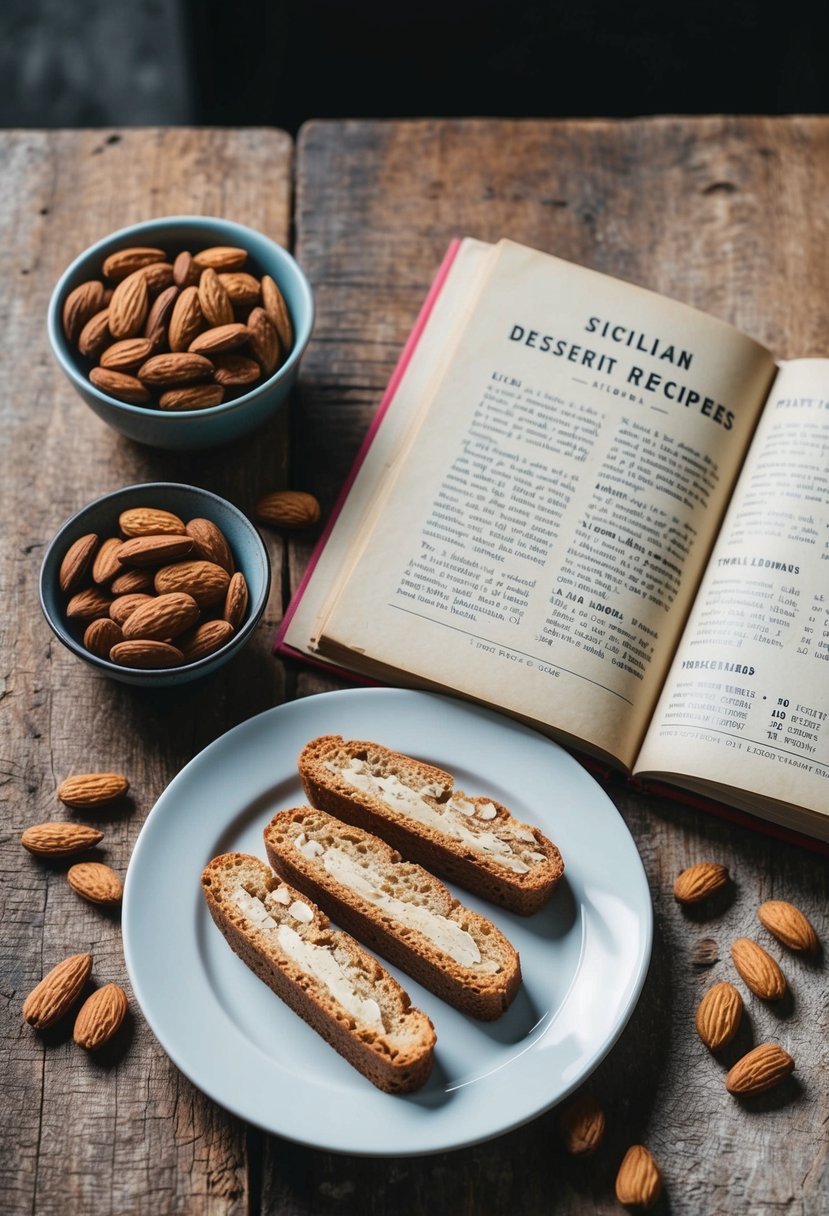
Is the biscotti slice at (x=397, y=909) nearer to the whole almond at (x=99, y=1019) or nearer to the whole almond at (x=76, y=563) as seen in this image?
the whole almond at (x=99, y=1019)

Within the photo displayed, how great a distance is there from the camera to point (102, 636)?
3.86 feet

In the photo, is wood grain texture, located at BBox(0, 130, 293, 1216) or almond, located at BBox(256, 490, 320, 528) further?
almond, located at BBox(256, 490, 320, 528)

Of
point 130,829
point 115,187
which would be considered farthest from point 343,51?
point 130,829

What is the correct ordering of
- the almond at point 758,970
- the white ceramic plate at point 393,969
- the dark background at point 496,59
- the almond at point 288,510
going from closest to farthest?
the white ceramic plate at point 393,969, the almond at point 758,970, the almond at point 288,510, the dark background at point 496,59

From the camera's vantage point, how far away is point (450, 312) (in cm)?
149

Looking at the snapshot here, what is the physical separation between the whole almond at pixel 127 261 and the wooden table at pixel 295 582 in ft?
0.67

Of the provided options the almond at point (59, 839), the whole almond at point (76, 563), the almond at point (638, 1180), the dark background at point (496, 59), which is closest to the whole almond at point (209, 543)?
the whole almond at point (76, 563)

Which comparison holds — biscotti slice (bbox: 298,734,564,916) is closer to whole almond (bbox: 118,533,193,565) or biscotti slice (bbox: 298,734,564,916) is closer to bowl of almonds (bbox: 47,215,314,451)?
whole almond (bbox: 118,533,193,565)

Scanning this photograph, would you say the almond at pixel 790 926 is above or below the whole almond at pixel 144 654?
below

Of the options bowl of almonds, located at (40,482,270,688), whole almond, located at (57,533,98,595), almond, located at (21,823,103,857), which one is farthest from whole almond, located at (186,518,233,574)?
almond, located at (21,823,103,857)

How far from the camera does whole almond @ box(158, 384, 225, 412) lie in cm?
128

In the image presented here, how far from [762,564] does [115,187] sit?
1089mm

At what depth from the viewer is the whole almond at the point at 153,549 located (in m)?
1.21

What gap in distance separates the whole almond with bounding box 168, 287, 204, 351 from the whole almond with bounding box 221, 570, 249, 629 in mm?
298
